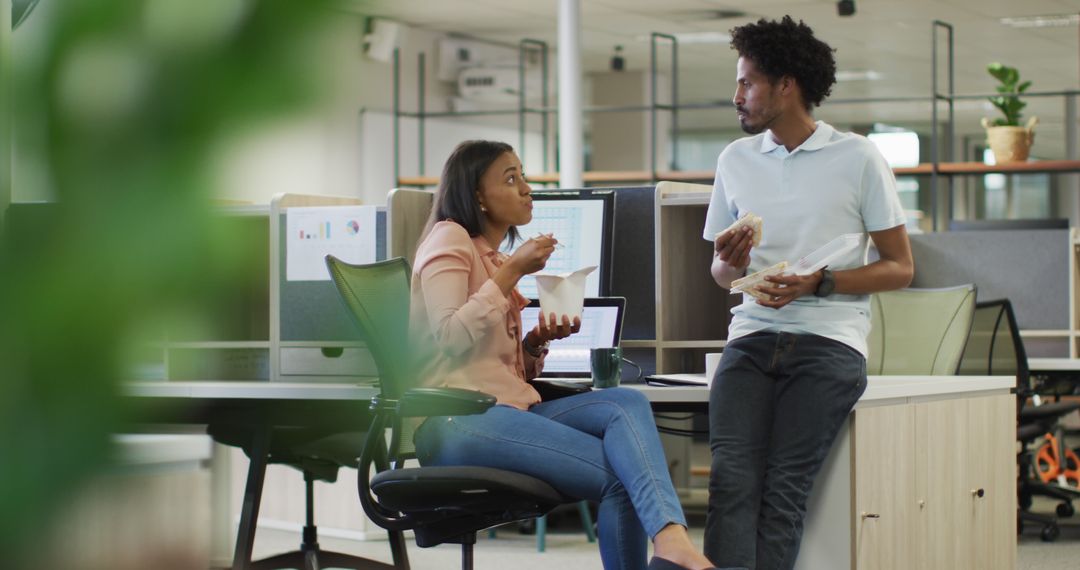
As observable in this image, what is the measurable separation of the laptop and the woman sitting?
37 cm

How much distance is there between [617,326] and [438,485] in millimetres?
670

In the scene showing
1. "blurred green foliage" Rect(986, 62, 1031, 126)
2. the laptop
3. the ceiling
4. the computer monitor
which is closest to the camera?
the laptop

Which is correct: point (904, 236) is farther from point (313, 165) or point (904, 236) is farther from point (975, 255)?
point (975, 255)

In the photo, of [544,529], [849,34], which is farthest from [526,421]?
[849,34]

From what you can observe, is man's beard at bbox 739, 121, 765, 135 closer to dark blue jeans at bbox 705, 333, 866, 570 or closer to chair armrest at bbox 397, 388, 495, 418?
dark blue jeans at bbox 705, 333, 866, 570

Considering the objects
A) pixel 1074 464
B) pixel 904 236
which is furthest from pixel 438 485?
pixel 1074 464

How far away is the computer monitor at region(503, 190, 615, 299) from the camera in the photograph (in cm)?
254

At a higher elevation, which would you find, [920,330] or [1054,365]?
[920,330]

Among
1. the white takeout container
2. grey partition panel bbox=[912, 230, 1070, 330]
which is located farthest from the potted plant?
the white takeout container

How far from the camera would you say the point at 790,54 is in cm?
210

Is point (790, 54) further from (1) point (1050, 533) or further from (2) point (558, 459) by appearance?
(1) point (1050, 533)

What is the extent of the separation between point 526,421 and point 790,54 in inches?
29.7

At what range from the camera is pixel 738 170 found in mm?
2139

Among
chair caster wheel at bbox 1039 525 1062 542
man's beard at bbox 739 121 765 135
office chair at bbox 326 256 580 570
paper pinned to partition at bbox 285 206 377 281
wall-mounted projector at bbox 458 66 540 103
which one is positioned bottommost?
chair caster wheel at bbox 1039 525 1062 542
